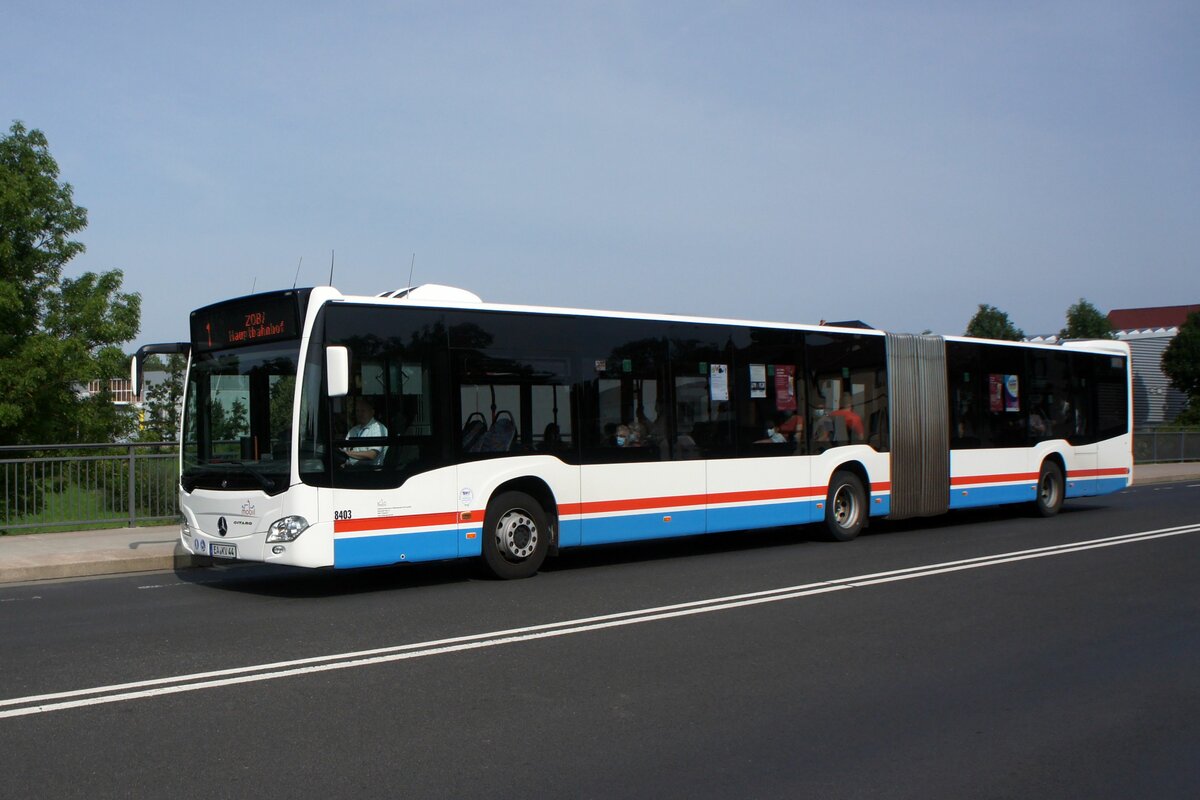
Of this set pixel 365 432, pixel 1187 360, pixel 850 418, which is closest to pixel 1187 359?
pixel 1187 360

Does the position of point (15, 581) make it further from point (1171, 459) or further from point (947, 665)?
point (1171, 459)

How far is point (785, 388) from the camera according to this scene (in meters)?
14.5

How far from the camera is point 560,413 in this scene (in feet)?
39.1

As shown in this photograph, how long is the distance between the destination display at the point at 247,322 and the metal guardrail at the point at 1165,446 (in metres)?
34.2

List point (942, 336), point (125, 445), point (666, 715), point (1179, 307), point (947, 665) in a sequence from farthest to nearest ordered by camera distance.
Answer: point (1179, 307)
point (942, 336)
point (125, 445)
point (947, 665)
point (666, 715)

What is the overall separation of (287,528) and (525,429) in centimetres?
276

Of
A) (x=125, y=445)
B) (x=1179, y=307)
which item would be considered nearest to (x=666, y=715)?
(x=125, y=445)

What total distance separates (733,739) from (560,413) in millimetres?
6582

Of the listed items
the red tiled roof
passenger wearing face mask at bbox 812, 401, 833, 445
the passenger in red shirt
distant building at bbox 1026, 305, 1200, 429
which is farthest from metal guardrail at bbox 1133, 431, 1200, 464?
the red tiled roof

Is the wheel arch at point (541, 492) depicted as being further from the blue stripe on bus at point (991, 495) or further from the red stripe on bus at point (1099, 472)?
the red stripe on bus at point (1099, 472)

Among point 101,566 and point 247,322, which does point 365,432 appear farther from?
point 101,566

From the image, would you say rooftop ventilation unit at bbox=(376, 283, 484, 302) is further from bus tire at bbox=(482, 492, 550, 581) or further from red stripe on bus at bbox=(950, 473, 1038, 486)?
red stripe on bus at bbox=(950, 473, 1038, 486)

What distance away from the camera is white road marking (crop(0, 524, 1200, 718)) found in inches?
254

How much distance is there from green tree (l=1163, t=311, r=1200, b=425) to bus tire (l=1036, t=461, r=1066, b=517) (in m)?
36.9
